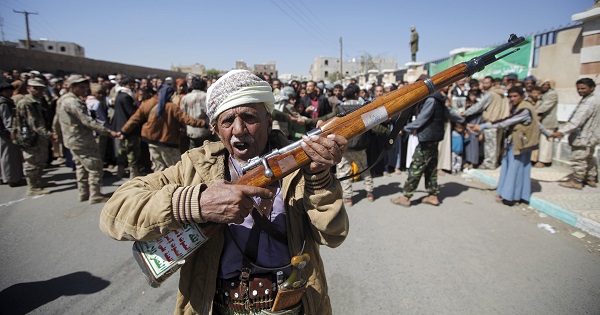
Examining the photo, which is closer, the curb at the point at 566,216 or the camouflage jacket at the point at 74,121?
the curb at the point at 566,216

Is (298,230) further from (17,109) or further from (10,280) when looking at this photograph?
(17,109)

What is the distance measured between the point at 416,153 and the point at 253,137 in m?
4.34

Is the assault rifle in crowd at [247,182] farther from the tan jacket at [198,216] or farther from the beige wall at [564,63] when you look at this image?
the beige wall at [564,63]

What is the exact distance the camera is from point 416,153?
5262 mm

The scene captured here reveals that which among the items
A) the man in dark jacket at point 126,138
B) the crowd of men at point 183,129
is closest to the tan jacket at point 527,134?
the crowd of men at point 183,129

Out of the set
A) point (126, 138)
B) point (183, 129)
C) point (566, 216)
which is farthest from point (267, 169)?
point (126, 138)

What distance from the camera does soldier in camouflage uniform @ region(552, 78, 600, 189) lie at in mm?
5227

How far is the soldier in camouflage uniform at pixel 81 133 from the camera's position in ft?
16.9

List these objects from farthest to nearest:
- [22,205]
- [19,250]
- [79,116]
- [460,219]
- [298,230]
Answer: [22,205]
[79,116]
[460,219]
[19,250]
[298,230]

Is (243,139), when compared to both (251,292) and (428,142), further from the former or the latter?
(428,142)

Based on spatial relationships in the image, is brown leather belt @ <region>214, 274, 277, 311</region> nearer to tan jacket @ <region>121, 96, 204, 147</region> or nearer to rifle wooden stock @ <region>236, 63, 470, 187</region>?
rifle wooden stock @ <region>236, 63, 470, 187</region>

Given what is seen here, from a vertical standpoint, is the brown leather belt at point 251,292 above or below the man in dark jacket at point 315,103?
below

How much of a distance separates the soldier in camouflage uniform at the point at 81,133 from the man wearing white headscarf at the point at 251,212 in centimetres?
474

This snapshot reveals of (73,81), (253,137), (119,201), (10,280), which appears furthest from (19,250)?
(253,137)
